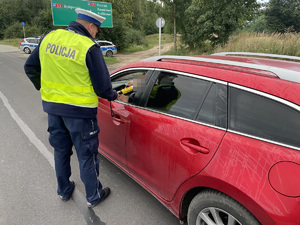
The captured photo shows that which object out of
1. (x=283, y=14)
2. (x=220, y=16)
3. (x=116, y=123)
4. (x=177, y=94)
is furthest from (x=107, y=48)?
(x=283, y=14)

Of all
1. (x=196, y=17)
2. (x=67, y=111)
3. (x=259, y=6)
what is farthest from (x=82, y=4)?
(x=67, y=111)

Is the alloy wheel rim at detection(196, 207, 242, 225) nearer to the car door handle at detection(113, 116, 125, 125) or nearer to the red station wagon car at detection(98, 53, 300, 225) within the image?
the red station wagon car at detection(98, 53, 300, 225)

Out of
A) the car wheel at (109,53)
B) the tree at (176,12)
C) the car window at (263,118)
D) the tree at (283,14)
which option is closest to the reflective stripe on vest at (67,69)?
the car window at (263,118)

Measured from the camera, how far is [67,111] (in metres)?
2.03

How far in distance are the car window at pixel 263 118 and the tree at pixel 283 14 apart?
37800 mm

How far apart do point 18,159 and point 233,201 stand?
3174 mm

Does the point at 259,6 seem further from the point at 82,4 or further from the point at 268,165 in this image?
the point at 268,165

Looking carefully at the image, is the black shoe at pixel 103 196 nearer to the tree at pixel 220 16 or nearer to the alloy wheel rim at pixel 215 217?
the alloy wheel rim at pixel 215 217

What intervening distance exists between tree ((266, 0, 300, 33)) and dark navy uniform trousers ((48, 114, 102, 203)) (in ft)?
125

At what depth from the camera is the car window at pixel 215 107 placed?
1.61m

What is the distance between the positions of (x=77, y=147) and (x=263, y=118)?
5.46 feet

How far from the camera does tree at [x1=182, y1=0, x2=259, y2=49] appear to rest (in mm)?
13594

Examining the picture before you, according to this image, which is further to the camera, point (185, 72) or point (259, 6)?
point (259, 6)

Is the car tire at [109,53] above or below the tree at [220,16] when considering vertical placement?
below
